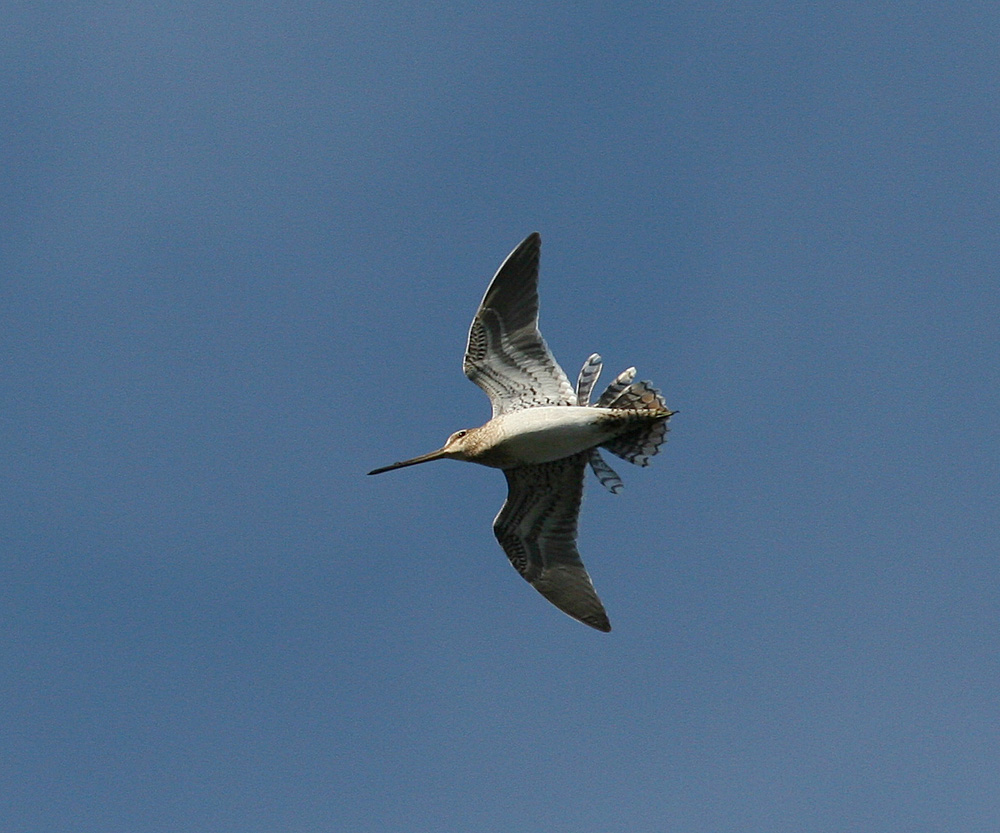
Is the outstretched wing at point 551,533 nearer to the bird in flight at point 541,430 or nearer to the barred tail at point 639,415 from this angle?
the bird in flight at point 541,430

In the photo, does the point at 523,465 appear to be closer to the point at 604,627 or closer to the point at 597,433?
the point at 597,433

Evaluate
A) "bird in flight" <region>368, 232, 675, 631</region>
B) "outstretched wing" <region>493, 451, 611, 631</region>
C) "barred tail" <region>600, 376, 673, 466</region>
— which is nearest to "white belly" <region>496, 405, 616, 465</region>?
"bird in flight" <region>368, 232, 675, 631</region>

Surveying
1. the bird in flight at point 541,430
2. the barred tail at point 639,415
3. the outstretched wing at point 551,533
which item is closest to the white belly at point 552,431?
the bird in flight at point 541,430

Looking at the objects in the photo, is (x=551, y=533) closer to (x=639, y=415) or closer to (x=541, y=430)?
(x=541, y=430)

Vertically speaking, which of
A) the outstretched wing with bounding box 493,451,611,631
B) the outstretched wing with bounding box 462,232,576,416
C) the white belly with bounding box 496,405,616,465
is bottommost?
the outstretched wing with bounding box 493,451,611,631

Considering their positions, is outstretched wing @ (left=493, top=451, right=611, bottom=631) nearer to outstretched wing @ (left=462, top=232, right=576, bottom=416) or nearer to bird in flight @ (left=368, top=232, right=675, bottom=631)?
bird in flight @ (left=368, top=232, right=675, bottom=631)

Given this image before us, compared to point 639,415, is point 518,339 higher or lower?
higher

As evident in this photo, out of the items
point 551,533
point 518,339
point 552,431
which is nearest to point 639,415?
point 552,431
